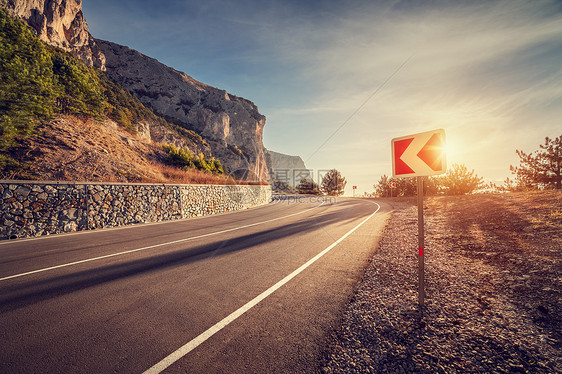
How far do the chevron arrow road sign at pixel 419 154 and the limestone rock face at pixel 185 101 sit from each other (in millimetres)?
42108

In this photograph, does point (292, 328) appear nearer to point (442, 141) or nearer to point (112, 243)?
point (442, 141)

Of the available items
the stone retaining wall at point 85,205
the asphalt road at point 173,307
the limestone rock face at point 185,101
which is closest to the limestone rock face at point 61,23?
the limestone rock face at point 185,101

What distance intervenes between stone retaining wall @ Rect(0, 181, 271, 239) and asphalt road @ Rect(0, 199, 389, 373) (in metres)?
Result: 2.51

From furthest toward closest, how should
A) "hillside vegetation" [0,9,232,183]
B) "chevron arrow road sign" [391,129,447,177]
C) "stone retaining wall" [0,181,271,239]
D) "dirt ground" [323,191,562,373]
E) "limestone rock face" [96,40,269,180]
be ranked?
"limestone rock face" [96,40,269,180], "hillside vegetation" [0,9,232,183], "stone retaining wall" [0,181,271,239], "chevron arrow road sign" [391,129,447,177], "dirt ground" [323,191,562,373]

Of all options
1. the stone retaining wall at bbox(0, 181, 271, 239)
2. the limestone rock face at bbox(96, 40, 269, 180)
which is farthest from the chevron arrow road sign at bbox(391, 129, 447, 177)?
the limestone rock face at bbox(96, 40, 269, 180)

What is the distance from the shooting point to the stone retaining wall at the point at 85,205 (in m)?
7.67

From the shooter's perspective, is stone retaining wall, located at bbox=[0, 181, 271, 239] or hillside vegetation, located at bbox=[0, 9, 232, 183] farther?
hillside vegetation, located at bbox=[0, 9, 232, 183]

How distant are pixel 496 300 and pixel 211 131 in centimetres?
6404

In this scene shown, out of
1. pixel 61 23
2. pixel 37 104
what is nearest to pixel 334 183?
pixel 37 104

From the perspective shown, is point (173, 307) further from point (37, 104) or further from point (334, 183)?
point (334, 183)

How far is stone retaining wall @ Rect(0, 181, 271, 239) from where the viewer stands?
7.67 metres

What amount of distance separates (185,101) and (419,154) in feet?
224

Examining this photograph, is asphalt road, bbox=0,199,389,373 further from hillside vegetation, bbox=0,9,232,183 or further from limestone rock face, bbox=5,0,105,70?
limestone rock face, bbox=5,0,105,70

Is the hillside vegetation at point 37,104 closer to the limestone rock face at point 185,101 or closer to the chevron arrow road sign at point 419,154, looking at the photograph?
the chevron arrow road sign at point 419,154
